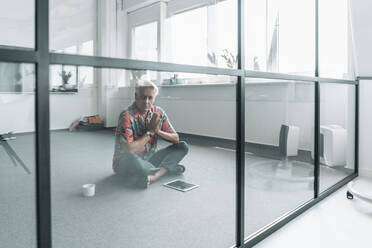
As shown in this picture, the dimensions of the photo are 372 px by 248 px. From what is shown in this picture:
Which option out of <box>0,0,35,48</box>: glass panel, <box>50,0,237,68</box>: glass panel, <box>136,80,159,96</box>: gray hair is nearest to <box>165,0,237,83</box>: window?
<box>50,0,237,68</box>: glass panel

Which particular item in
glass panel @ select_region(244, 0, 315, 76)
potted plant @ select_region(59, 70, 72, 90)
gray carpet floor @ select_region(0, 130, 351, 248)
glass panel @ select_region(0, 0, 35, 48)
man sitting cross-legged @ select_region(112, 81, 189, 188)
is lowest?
gray carpet floor @ select_region(0, 130, 351, 248)

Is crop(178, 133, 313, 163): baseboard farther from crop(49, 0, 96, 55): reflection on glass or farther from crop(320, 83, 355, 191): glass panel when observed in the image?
crop(49, 0, 96, 55): reflection on glass

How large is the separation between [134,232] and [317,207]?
1461 millimetres

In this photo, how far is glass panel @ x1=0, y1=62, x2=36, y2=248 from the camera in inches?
28.8

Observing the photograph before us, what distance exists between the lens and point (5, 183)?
782mm

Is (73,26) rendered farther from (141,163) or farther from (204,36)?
(204,36)

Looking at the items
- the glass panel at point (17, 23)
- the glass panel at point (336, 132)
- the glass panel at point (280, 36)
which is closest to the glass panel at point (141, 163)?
the glass panel at point (17, 23)

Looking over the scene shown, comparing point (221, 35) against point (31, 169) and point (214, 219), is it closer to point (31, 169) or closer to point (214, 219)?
point (214, 219)

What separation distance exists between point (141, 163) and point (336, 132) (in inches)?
81.1

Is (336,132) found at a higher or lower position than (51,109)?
lower

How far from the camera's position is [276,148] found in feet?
5.73

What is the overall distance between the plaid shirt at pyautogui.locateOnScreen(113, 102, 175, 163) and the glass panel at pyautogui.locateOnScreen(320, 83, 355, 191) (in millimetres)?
1620

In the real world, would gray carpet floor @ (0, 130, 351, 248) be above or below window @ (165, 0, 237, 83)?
below

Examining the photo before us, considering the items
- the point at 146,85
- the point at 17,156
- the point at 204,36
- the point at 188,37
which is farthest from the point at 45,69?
the point at 204,36
